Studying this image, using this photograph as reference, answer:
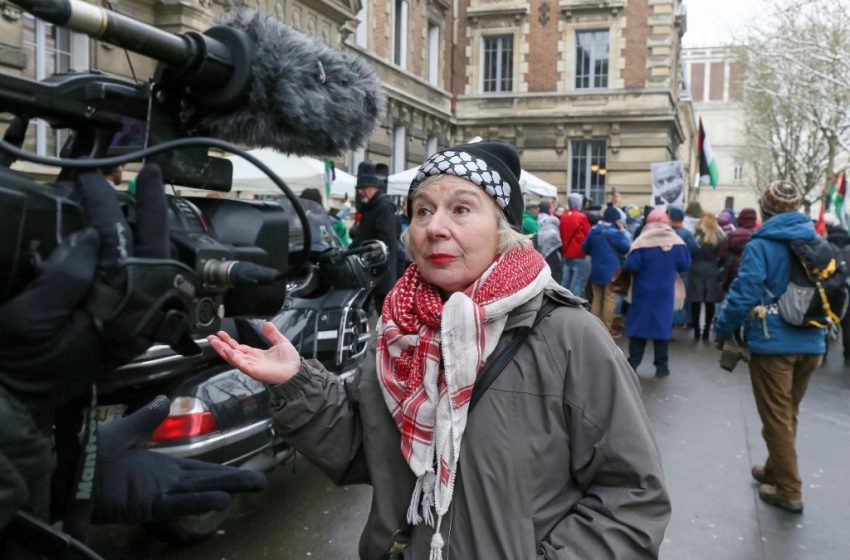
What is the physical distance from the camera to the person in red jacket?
11.8m

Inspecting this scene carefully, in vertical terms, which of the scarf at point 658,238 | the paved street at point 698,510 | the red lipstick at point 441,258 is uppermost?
the scarf at point 658,238

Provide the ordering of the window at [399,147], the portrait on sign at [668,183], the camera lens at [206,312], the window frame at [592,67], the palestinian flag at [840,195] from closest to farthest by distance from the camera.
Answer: the camera lens at [206,312], the portrait on sign at [668,183], the palestinian flag at [840,195], the window at [399,147], the window frame at [592,67]

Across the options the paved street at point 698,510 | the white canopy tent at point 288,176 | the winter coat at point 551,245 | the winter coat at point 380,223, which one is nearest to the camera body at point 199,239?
the paved street at point 698,510

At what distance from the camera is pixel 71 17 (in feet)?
4.08

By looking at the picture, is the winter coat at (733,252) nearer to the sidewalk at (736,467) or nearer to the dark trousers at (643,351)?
the sidewalk at (736,467)

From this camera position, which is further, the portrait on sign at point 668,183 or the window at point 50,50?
the portrait on sign at point 668,183

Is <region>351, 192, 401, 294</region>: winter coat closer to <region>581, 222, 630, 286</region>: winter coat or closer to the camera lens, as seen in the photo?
<region>581, 222, 630, 286</region>: winter coat

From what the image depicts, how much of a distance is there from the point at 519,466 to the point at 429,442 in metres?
0.23

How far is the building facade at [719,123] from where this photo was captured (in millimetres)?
79588

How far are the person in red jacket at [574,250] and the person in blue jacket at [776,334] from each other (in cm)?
671

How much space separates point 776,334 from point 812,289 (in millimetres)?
368

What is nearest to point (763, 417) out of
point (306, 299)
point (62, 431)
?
point (306, 299)

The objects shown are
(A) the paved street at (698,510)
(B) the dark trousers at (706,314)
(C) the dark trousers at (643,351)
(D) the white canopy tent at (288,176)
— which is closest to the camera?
(A) the paved street at (698,510)

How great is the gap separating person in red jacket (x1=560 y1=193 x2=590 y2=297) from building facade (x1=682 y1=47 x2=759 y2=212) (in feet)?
215
